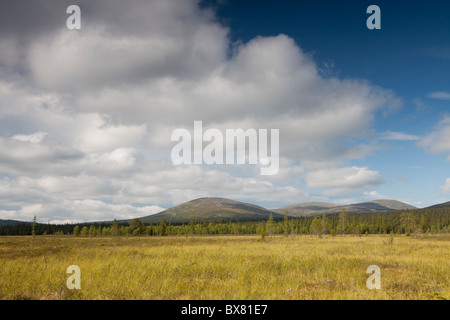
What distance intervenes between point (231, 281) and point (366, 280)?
16.6 ft

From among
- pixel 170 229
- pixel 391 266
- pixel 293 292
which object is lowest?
pixel 170 229

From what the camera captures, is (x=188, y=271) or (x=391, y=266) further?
(x=391, y=266)
